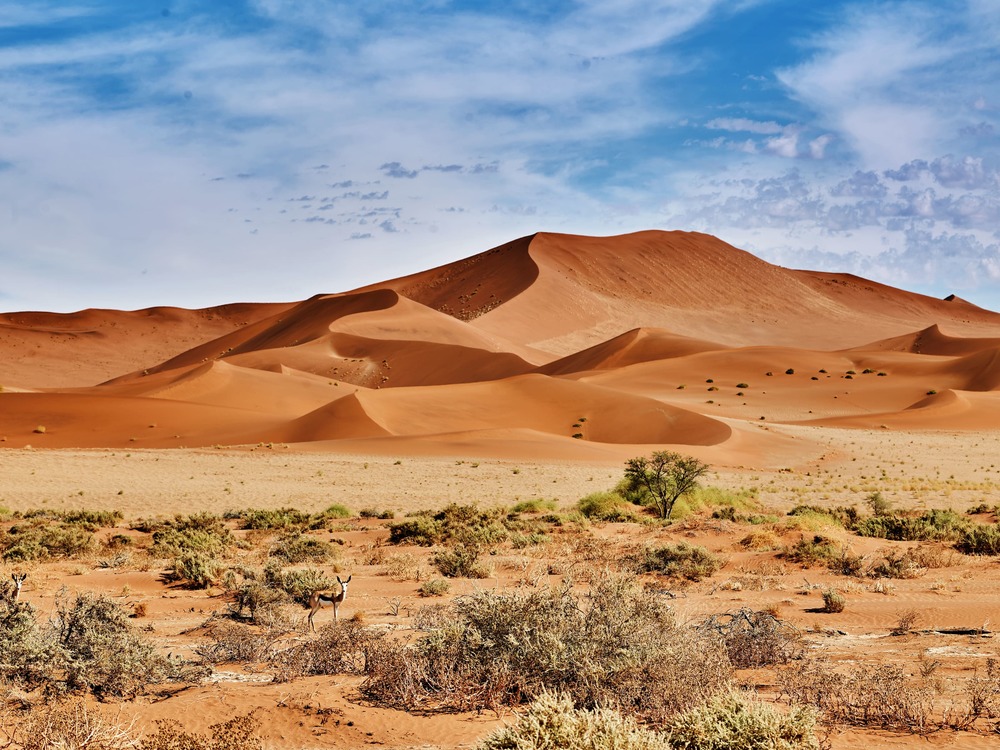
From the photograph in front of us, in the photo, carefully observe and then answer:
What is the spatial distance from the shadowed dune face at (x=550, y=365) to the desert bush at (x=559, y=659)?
111ft

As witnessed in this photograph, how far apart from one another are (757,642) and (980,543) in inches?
381

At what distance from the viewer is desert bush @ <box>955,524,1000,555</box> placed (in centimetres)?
1568

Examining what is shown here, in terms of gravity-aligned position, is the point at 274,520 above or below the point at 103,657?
below

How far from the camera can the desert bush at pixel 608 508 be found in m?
22.0

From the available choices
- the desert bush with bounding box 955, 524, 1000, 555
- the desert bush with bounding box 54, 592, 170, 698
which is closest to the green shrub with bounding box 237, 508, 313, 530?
the desert bush with bounding box 955, 524, 1000, 555

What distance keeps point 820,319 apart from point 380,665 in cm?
13380

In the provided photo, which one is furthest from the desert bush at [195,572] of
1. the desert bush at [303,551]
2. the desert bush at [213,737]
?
the desert bush at [213,737]

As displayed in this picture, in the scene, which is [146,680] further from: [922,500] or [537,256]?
[537,256]

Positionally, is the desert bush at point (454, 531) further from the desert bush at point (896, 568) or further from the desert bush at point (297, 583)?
the desert bush at point (896, 568)

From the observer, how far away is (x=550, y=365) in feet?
289

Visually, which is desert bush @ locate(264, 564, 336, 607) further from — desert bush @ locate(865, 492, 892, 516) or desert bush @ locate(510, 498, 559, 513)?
desert bush @ locate(865, 492, 892, 516)

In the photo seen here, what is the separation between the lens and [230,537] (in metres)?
18.2

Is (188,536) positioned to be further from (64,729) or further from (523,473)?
(523,473)

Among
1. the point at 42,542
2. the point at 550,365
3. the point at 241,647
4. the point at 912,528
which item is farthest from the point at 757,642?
the point at 550,365
